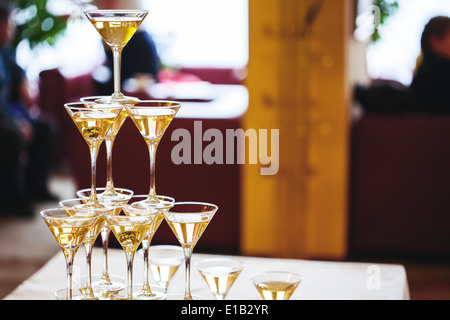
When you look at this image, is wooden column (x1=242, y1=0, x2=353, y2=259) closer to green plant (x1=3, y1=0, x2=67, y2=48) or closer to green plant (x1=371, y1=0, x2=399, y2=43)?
green plant (x1=371, y1=0, x2=399, y2=43)

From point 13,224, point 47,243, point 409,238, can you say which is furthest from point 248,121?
point 13,224

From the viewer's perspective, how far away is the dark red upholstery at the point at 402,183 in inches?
131

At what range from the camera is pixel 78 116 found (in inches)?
56.3

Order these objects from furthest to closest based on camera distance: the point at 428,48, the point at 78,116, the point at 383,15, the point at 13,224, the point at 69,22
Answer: the point at 69,22 < the point at 383,15 < the point at 13,224 < the point at 428,48 < the point at 78,116

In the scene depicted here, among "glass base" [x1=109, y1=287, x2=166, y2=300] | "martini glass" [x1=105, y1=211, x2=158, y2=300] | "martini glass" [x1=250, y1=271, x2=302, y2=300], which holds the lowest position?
"glass base" [x1=109, y1=287, x2=166, y2=300]

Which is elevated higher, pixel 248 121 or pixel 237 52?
pixel 237 52

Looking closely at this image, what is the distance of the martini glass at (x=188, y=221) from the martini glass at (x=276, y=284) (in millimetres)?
152

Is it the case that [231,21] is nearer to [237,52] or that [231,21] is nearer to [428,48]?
[237,52]

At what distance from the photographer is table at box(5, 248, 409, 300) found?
1741 millimetres

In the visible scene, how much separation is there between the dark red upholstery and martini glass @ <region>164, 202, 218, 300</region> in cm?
200

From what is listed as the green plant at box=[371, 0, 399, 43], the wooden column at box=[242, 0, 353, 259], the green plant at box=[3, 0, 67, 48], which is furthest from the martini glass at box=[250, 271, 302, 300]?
the green plant at box=[3, 0, 67, 48]

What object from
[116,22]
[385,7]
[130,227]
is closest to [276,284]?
[130,227]

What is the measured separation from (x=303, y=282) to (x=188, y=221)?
1.70 feet

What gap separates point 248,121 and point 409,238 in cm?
95
